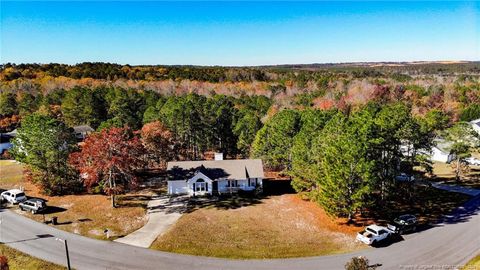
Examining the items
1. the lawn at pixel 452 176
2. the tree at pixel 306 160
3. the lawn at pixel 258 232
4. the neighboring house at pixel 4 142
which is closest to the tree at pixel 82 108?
the neighboring house at pixel 4 142

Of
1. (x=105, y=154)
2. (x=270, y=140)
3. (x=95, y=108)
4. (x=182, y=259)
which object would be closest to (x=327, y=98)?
(x=270, y=140)

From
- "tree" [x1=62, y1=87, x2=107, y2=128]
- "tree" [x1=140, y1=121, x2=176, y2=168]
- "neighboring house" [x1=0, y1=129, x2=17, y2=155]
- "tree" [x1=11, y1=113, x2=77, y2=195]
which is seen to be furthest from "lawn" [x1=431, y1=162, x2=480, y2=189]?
"neighboring house" [x1=0, y1=129, x2=17, y2=155]

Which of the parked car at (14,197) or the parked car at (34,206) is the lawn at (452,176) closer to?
the parked car at (34,206)

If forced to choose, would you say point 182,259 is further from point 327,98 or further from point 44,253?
point 327,98

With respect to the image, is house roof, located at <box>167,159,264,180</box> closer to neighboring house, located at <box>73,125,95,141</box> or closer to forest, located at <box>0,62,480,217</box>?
forest, located at <box>0,62,480,217</box>

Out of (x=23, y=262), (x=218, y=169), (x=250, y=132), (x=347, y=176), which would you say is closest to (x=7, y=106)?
(x=250, y=132)
